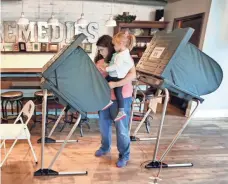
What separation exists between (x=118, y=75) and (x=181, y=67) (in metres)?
0.67

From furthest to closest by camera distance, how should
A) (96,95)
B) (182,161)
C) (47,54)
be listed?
(47,54), (182,161), (96,95)

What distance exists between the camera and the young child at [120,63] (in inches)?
90.0

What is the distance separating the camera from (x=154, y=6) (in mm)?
5754

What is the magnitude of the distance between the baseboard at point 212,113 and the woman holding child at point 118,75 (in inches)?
101

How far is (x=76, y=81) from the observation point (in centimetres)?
207

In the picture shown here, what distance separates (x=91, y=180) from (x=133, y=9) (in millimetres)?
4522

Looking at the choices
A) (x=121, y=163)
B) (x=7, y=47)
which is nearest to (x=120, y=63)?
(x=121, y=163)

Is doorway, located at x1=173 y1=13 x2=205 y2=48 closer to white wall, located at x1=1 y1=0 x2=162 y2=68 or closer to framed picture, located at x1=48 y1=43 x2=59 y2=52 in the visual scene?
white wall, located at x1=1 y1=0 x2=162 y2=68

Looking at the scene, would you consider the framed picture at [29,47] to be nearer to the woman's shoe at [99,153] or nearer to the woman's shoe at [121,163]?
the woman's shoe at [99,153]

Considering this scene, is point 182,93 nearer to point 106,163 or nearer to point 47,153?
point 106,163

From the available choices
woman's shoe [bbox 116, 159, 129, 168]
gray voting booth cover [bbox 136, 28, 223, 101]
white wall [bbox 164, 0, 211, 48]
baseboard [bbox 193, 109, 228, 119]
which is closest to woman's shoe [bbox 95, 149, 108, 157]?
woman's shoe [bbox 116, 159, 129, 168]

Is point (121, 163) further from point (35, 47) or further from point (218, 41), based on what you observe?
point (35, 47)

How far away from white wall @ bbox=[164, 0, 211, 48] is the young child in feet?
8.26

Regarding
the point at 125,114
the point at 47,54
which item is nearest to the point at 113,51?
the point at 125,114
